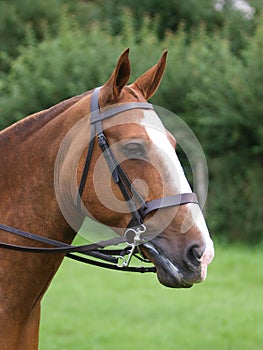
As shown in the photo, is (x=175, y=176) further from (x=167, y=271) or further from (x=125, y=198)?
(x=167, y=271)

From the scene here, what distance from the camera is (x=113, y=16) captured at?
2547cm

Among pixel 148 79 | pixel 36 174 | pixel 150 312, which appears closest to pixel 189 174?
pixel 150 312

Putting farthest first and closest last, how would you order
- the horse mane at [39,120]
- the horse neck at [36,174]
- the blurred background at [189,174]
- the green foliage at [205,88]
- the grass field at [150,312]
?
the green foliage at [205,88] < the blurred background at [189,174] < the grass field at [150,312] < the horse mane at [39,120] < the horse neck at [36,174]

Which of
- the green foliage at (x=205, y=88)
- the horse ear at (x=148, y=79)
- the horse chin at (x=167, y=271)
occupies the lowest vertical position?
the green foliage at (x=205, y=88)

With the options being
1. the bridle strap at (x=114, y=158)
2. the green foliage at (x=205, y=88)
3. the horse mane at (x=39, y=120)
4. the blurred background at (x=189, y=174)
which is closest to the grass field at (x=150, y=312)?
the blurred background at (x=189, y=174)

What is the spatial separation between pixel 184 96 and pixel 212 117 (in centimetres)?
129

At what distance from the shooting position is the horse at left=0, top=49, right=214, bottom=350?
3.05 m

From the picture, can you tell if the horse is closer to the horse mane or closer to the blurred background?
the horse mane

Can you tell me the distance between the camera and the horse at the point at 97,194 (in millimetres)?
3055

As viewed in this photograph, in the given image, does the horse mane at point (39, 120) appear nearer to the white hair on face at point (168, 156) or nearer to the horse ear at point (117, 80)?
the horse ear at point (117, 80)

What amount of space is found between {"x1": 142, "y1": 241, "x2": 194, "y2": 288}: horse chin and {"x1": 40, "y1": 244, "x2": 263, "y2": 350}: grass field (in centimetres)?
411

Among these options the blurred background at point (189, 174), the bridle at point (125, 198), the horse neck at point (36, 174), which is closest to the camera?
the bridle at point (125, 198)

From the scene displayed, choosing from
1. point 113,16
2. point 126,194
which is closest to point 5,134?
point 126,194

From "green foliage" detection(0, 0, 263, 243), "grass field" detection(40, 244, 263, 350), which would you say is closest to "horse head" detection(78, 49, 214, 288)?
"grass field" detection(40, 244, 263, 350)
